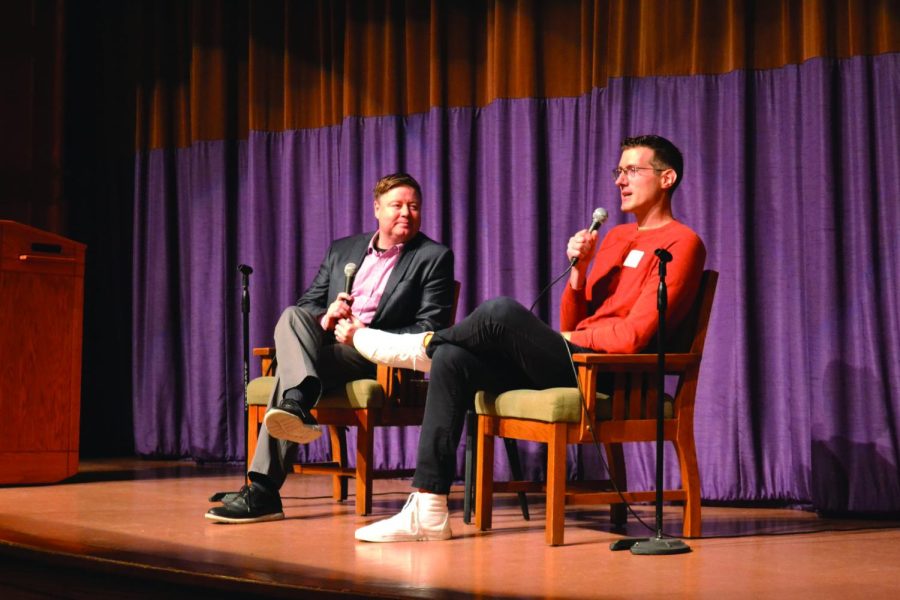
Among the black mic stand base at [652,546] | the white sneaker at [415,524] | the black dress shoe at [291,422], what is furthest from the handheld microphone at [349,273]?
the black mic stand base at [652,546]

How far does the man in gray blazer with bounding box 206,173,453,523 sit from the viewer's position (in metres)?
3.36

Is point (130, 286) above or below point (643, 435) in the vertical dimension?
above

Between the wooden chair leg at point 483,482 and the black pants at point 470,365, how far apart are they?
165 millimetres

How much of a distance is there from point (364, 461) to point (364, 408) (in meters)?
0.18

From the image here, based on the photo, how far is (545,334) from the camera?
3.03m

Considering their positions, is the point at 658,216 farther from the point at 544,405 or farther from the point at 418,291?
the point at 418,291

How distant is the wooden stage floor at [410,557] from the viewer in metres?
2.36

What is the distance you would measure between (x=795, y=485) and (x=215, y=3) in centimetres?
363

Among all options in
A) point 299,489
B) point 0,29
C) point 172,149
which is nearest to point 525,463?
point 299,489

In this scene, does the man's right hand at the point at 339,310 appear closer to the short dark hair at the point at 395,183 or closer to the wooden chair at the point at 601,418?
the short dark hair at the point at 395,183

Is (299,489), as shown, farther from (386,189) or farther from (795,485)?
(795,485)

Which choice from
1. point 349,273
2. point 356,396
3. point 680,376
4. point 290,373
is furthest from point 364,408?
point 680,376

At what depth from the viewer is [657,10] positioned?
409cm

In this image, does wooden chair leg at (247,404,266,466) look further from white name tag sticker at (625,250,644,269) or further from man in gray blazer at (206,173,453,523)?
white name tag sticker at (625,250,644,269)
